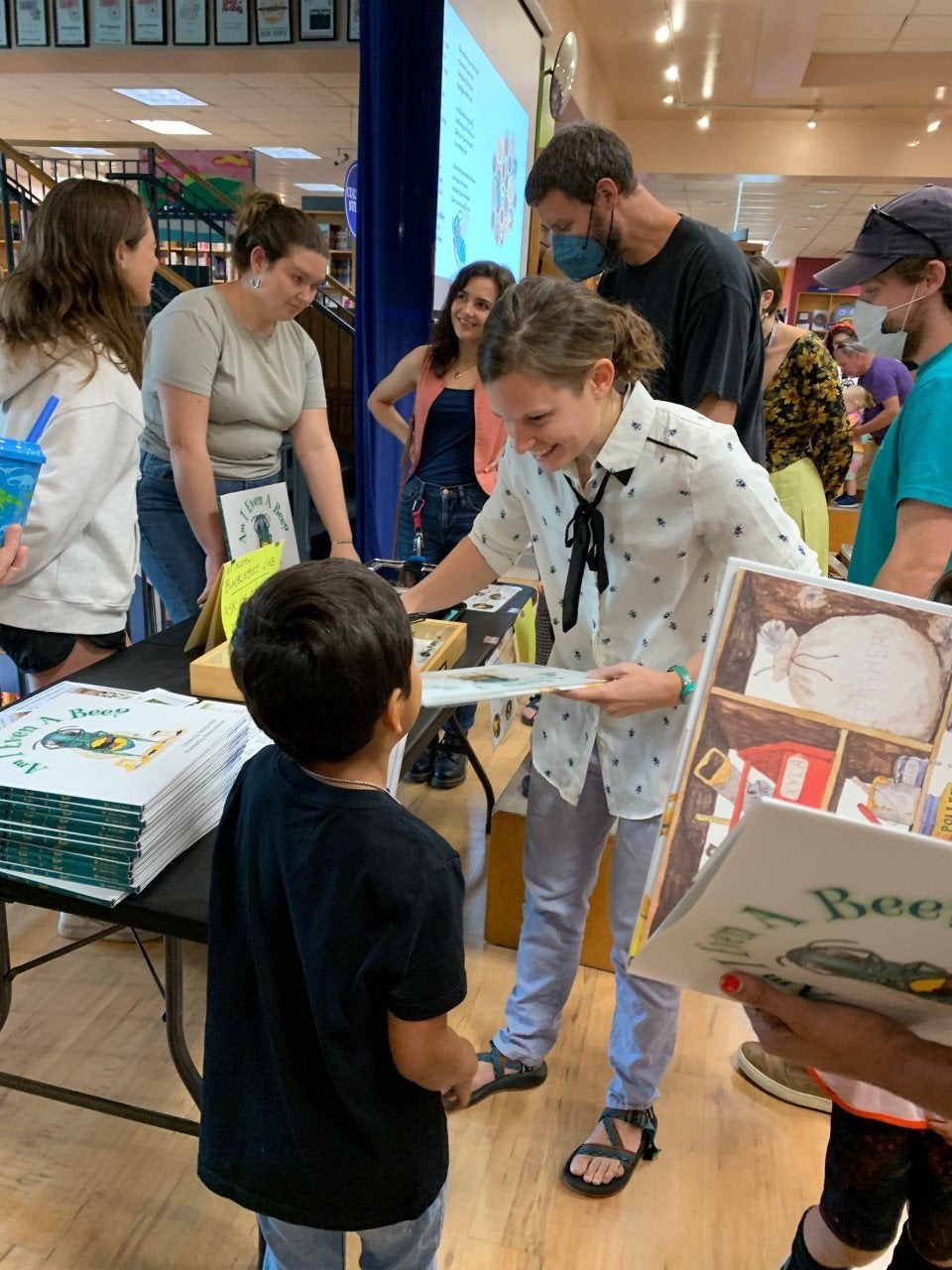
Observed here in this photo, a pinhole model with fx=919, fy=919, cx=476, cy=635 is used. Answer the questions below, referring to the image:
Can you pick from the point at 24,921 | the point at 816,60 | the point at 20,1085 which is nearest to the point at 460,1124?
the point at 20,1085

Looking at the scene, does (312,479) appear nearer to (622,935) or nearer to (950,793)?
(622,935)

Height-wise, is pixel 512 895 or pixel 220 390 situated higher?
pixel 220 390

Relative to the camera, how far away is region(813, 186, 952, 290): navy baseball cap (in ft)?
4.62

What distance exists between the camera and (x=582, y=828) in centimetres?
158

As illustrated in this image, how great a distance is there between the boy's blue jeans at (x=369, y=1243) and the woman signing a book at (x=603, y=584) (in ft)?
1.86

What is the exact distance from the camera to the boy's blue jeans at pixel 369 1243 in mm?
1083

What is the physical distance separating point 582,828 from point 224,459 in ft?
3.95

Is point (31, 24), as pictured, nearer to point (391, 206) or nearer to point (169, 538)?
point (391, 206)

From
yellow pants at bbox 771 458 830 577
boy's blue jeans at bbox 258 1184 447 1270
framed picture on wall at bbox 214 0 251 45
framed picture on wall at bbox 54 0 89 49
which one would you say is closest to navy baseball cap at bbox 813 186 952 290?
yellow pants at bbox 771 458 830 577

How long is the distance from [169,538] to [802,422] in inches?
67.4

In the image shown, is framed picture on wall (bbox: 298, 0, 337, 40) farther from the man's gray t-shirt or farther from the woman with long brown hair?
the woman with long brown hair

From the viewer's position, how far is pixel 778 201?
1143 centimetres

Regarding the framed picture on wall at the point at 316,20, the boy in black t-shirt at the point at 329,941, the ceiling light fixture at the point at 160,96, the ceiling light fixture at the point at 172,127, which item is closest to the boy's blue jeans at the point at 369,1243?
the boy in black t-shirt at the point at 329,941

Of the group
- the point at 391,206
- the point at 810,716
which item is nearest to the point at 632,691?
the point at 810,716
